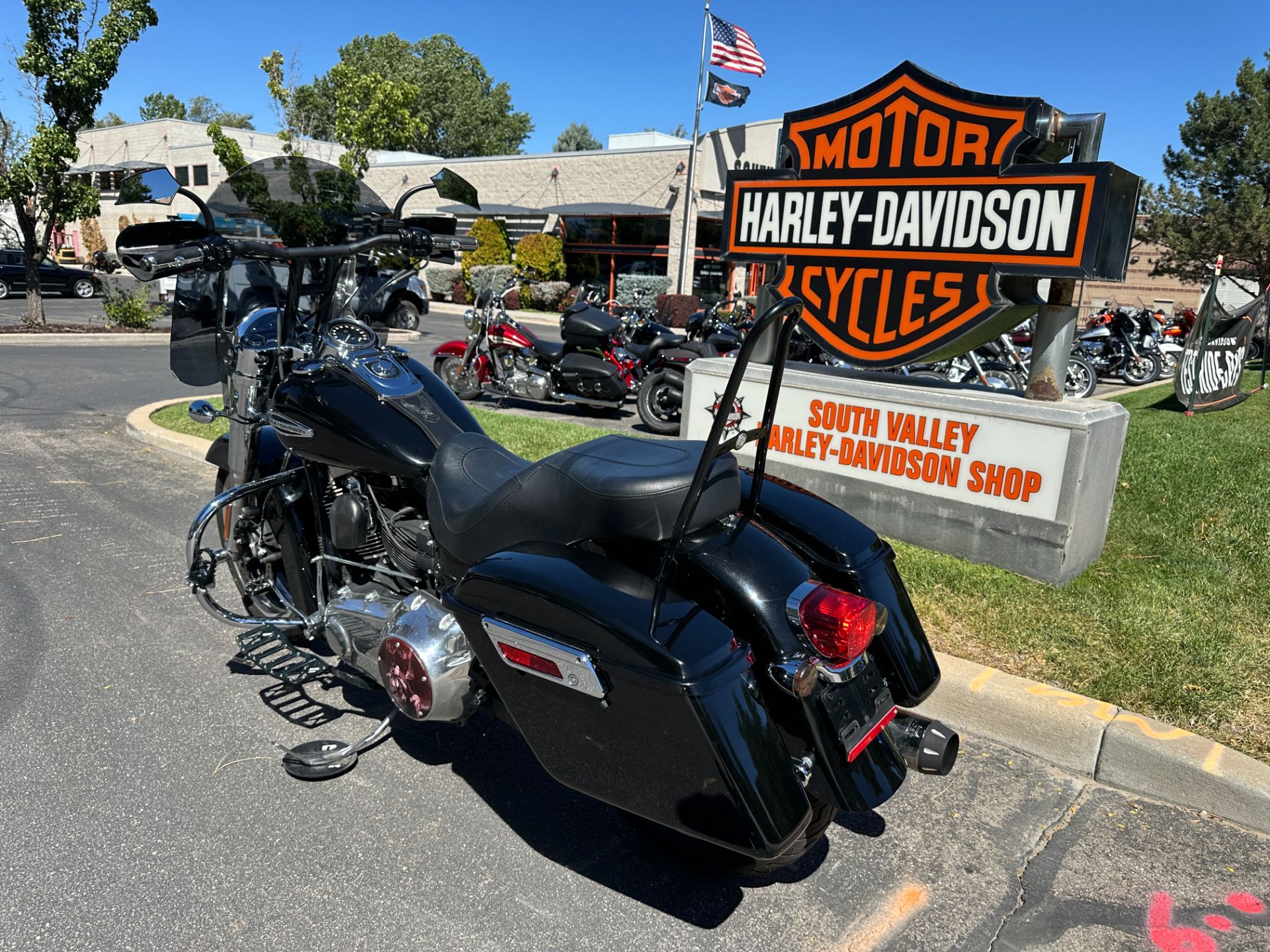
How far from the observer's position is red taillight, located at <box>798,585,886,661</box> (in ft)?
7.01

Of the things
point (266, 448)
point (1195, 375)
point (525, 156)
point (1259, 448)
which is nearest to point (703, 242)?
point (525, 156)

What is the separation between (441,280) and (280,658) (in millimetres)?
28312

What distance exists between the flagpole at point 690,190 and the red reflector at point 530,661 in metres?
23.6

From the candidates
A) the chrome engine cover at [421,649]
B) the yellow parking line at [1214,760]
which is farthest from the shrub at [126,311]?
the yellow parking line at [1214,760]

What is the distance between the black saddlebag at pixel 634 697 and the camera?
78.1 inches

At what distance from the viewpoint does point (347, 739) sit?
3.28 metres

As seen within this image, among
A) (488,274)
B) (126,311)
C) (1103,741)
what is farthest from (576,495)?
(488,274)

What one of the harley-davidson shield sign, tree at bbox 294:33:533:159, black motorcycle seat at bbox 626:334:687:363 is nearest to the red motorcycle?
black motorcycle seat at bbox 626:334:687:363

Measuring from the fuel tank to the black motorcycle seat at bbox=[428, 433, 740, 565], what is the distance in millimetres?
160

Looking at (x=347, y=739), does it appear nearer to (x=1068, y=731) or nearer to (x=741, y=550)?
(x=741, y=550)

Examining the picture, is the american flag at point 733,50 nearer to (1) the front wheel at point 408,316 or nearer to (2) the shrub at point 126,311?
(1) the front wheel at point 408,316

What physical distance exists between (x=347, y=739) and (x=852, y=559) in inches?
78.0

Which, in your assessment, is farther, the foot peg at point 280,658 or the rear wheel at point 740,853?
the foot peg at point 280,658

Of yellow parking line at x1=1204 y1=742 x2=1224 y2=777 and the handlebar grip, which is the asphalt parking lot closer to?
yellow parking line at x1=1204 y1=742 x2=1224 y2=777
